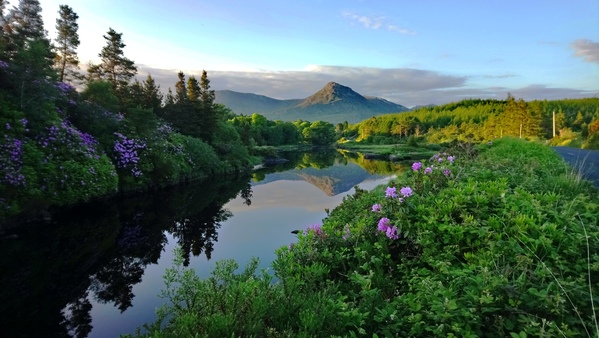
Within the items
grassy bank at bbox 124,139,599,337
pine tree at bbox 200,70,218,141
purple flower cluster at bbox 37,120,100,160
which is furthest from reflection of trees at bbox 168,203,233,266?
pine tree at bbox 200,70,218,141

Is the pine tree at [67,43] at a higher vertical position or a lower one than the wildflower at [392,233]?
higher

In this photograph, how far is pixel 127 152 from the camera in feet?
71.6

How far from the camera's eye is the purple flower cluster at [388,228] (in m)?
3.82

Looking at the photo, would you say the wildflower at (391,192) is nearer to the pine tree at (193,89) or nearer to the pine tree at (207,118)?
the pine tree at (207,118)

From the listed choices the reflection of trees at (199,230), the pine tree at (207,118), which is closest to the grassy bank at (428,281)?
the reflection of trees at (199,230)

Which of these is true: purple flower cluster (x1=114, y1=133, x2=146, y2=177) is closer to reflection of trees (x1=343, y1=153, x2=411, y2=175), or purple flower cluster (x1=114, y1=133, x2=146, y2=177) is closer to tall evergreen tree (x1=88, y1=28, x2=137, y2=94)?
tall evergreen tree (x1=88, y1=28, x2=137, y2=94)

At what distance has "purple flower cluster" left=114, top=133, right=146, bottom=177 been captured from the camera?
2127cm

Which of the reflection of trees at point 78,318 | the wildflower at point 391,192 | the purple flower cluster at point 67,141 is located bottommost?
the reflection of trees at point 78,318

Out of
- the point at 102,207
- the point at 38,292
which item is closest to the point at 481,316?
the point at 38,292

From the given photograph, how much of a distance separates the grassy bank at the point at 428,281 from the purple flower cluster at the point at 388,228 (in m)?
0.02

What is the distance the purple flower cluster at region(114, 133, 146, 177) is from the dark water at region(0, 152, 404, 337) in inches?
95.2

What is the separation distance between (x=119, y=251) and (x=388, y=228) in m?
10.4

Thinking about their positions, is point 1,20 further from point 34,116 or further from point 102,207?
point 102,207

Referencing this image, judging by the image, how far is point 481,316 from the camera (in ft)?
7.23
